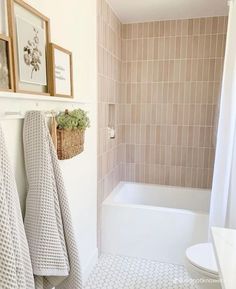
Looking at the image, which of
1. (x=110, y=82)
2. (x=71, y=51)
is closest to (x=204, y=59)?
(x=110, y=82)

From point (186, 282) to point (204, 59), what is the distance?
7.29ft

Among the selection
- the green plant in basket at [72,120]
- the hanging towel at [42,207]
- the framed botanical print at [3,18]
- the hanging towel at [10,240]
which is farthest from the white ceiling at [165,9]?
the hanging towel at [10,240]

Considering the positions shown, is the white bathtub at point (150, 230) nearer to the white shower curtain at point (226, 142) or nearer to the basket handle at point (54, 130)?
the white shower curtain at point (226, 142)

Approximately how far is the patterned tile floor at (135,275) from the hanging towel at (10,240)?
1.25m

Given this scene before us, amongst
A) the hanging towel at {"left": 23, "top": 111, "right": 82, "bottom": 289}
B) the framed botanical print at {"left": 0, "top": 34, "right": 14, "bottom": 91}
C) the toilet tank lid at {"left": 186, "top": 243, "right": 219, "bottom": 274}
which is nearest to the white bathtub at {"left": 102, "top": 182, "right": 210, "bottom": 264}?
the toilet tank lid at {"left": 186, "top": 243, "right": 219, "bottom": 274}

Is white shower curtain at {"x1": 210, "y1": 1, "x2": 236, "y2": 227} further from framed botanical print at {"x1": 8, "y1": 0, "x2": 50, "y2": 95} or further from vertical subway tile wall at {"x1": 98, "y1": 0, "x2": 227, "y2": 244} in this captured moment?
framed botanical print at {"x1": 8, "y1": 0, "x2": 50, "y2": 95}

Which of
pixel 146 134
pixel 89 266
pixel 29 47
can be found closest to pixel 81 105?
pixel 29 47

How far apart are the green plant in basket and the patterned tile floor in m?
1.36

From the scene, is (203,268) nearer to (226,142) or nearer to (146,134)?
(226,142)

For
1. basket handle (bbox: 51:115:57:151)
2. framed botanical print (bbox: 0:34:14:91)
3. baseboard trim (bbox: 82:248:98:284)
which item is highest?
framed botanical print (bbox: 0:34:14:91)

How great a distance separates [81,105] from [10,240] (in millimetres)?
1237

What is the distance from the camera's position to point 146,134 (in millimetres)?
3107

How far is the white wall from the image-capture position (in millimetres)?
1278

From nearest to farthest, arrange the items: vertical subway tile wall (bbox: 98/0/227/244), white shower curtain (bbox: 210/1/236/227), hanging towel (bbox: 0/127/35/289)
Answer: hanging towel (bbox: 0/127/35/289), white shower curtain (bbox: 210/1/236/227), vertical subway tile wall (bbox: 98/0/227/244)
